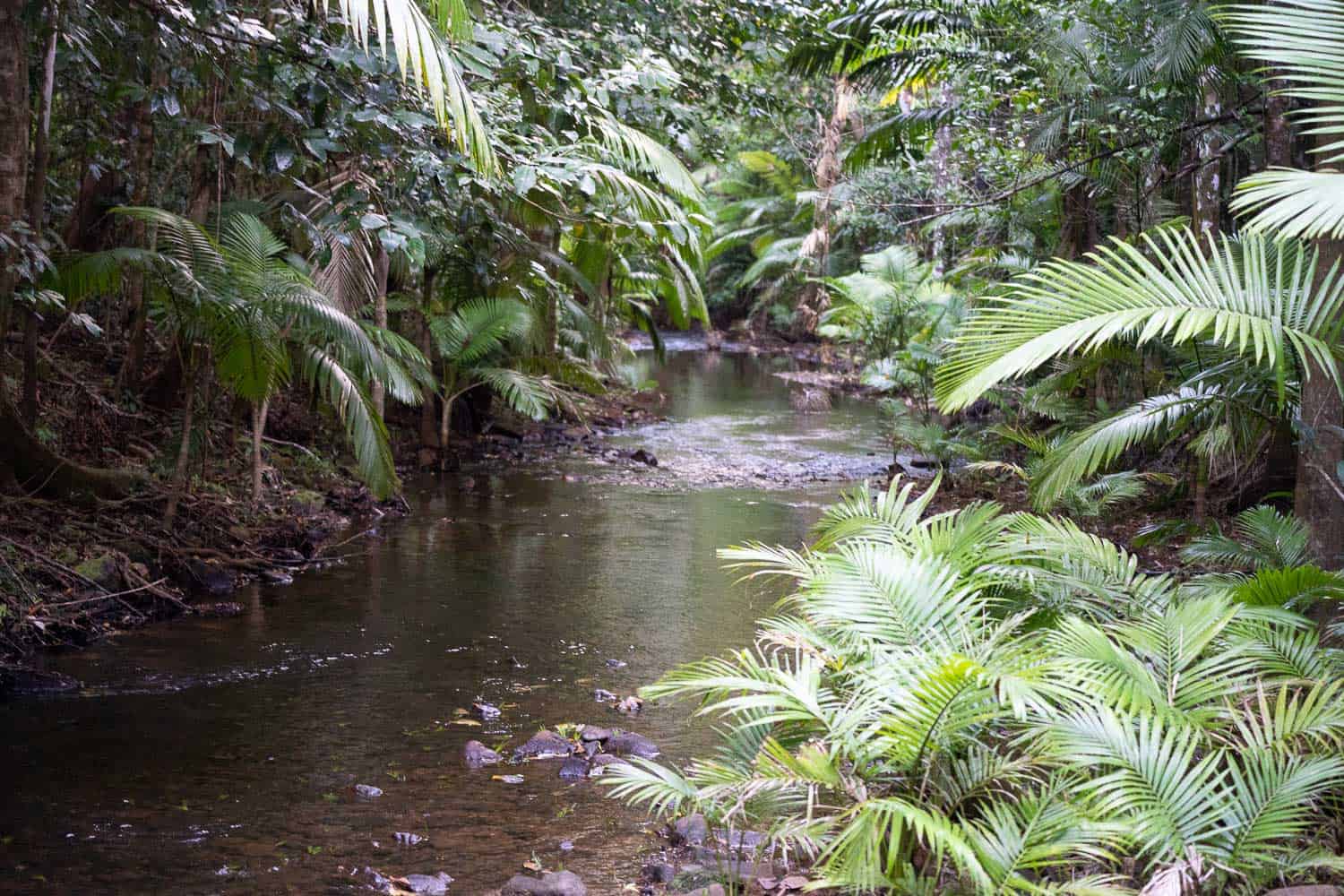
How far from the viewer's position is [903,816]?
276 centimetres

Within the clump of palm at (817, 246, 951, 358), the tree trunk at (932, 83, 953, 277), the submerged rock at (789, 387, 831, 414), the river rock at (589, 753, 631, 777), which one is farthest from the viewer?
the submerged rock at (789, 387, 831, 414)

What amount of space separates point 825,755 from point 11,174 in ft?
15.8

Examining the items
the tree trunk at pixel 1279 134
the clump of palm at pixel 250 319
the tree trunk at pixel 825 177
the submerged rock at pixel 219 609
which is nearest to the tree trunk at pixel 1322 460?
the tree trunk at pixel 1279 134

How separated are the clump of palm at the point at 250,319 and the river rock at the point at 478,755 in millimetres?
2763

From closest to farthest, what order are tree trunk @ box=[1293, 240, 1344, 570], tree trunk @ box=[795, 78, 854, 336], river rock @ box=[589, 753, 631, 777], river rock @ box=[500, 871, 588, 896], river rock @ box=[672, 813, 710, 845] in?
river rock @ box=[500, 871, 588, 896]
river rock @ box=[672, 813, 710, 845]
tree trunk @ box=[1293, 240, 1344, 570]
river rock @ box=[589, 753, 631, 777]
tree trunk @ box=[795, 78, 854, 336]

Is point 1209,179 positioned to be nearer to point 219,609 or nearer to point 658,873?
point 658,873

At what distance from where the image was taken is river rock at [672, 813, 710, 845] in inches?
149

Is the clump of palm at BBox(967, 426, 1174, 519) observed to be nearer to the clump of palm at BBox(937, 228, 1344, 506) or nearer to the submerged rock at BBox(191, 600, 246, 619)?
the clump of palm at BBox(937, 228, 1344, 506)

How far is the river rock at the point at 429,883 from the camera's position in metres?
3.38

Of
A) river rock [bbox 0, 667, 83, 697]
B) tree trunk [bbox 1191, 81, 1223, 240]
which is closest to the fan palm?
river rock [bbox 0, 667, 83, 697]

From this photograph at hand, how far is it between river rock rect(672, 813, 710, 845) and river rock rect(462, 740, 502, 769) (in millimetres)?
881

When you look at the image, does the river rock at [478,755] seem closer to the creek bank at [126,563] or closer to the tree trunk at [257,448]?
the creek bank at [126,563]

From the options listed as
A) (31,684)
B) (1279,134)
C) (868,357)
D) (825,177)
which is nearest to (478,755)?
(31,684)

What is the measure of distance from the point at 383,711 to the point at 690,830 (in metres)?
1.69
